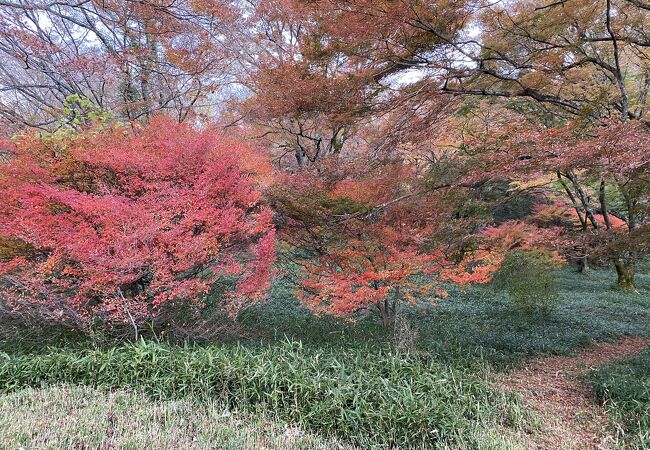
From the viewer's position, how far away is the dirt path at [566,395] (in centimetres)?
381

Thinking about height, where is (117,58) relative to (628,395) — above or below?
above

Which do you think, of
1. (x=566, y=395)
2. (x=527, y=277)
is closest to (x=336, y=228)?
(x=566, y=395)

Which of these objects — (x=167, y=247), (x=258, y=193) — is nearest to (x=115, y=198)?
(x=167, y=247)

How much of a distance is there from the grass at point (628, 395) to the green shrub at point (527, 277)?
2.77 m

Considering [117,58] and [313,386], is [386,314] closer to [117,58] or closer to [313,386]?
[313,386]

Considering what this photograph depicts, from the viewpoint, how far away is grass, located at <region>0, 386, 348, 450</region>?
2844 mm

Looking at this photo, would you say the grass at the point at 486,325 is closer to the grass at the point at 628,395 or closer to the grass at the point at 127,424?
the grass at the point at 628,395

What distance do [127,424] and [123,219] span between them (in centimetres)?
254

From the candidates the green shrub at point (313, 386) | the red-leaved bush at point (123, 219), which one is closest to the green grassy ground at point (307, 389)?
the green shrub at point (313, 386)

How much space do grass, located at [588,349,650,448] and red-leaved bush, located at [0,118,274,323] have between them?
483 centimetres

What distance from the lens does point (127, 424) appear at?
3.14m

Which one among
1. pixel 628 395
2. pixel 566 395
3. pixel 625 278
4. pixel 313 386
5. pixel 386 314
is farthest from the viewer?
pixel 625 278

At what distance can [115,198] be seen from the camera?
4.74m

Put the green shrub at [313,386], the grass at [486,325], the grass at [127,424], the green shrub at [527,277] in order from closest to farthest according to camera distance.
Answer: the grass at [127,424] → the green shrub at [313,386] → the grass at [486,325] → the green shrub at [527,277]
